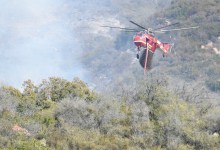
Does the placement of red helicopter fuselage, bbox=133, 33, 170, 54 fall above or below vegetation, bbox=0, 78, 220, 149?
above

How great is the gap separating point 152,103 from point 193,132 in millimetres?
8342

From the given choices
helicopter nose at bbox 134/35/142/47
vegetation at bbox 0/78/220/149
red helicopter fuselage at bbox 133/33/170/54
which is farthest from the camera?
red helicopter fuselage at bbox 133/33/170/54

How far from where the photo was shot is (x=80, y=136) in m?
57.1

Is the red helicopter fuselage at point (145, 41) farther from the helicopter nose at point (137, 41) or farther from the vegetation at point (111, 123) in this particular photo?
the vegetation at point (111, 123)

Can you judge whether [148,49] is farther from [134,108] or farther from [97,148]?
[97,148]

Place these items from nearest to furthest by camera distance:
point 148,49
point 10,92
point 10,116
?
point 10,116
point 10,92
point 148,49

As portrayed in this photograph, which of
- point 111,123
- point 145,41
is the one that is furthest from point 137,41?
point 111,123

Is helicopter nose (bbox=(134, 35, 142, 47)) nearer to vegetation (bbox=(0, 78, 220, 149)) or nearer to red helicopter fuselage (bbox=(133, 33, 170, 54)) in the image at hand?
red helicopter fuselage (bbox=(133, 33, 170, 54))

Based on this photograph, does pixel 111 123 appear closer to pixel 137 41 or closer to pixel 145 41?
pixel 137 41

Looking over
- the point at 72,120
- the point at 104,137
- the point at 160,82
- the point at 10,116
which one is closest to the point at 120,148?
the point at 104,137

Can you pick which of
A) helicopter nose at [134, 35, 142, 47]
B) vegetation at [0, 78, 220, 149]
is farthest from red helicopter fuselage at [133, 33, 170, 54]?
vegetation at [0, 78, 220, 149]

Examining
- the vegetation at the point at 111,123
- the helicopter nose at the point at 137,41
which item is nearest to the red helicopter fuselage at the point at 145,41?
the helicopter nose at the point at 137,41

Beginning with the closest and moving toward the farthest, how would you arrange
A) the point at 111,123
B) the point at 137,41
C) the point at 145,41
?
the point at 111,123 < the point at 137,41 < the point at 145,41

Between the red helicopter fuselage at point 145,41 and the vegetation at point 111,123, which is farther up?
the red helicopter fuselage at point 145,41
